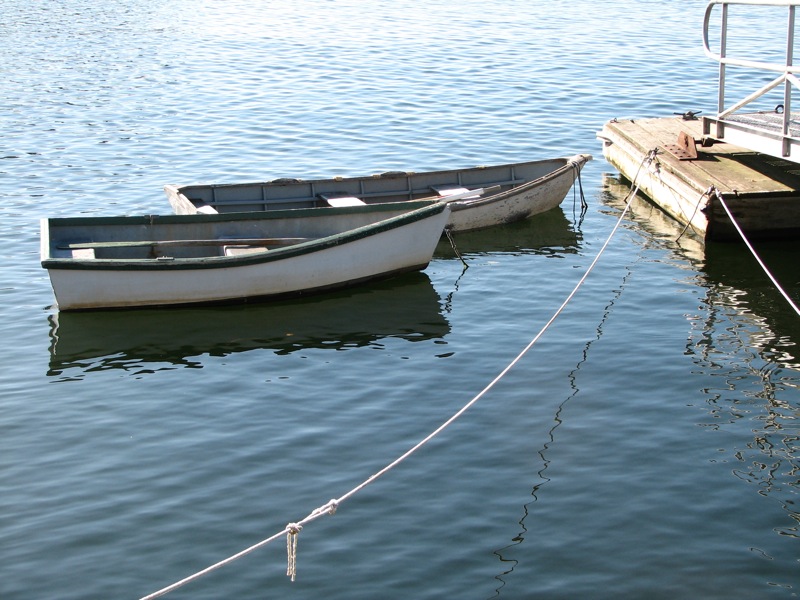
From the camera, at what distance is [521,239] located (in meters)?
16.2

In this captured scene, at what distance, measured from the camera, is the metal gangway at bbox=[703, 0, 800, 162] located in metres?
13.0

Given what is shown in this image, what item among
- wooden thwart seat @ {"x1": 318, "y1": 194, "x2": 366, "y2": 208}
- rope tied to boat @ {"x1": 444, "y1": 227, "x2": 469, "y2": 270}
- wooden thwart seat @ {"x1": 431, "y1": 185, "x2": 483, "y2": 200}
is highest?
wooden thwart seat @ {"x1": 431, "y1": 185, "x2": 483, "y2": 200}

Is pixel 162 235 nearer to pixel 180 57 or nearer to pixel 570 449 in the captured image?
pixel 570 449

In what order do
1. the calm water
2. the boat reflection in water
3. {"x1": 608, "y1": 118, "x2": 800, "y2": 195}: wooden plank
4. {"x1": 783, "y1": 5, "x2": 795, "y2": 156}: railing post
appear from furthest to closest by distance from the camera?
{"x1": 608, "y1": 118, "x2": 800, "y2": 195}: wooden plank
{"x1": 783, "y1": 5, "x2": 795, "y2": 156}: railing post
the boat reflection in water
the calm water

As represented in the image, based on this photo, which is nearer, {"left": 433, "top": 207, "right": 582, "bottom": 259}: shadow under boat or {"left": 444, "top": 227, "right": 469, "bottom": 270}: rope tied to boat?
{"left": 444, "top": 227, "right": 469, "bottom": 270}: rope tied to boat

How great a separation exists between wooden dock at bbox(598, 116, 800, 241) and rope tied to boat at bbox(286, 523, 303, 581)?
8.95 m

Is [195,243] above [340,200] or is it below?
below

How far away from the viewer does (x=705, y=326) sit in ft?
41.8

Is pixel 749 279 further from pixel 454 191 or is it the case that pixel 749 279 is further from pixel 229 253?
pixel 229 253

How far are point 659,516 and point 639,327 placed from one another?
166 inches

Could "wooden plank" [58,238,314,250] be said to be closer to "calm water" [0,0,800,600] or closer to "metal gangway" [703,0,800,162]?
"calm water" [0,0,800,600]

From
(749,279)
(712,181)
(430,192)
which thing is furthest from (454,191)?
(749,279)

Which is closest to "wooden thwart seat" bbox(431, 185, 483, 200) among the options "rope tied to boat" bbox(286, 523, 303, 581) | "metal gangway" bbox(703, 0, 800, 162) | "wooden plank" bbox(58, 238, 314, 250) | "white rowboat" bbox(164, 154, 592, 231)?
"white rowboat" bbox(164, 154, 592, 231)

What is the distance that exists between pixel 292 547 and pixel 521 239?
9443 mm
